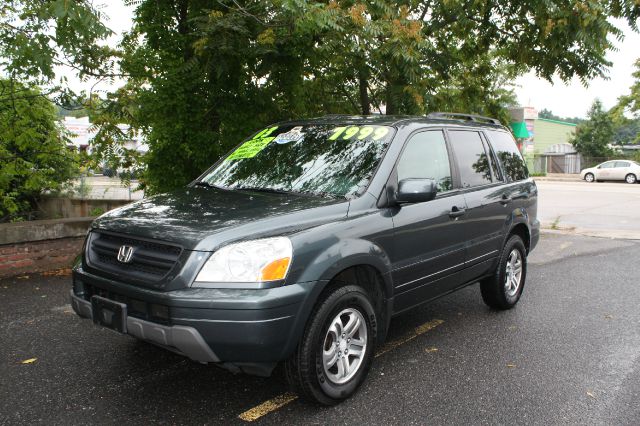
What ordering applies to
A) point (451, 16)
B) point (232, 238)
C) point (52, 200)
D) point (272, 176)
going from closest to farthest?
point (232, 238) → point (272, 176) → point (451, 16) → point (52, 200)

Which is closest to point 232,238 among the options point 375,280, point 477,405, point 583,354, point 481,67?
point 375,280

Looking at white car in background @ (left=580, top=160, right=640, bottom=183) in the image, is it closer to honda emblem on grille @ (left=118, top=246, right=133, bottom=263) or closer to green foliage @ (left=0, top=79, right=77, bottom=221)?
green foliage @ (left=0, top=79, right=77, bottom=221)

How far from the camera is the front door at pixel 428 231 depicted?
157 inches

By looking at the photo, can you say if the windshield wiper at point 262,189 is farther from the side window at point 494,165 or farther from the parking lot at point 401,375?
the side window at point 494,165

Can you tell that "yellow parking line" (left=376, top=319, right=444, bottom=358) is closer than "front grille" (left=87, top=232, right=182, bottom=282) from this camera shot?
No

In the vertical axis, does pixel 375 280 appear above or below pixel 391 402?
above

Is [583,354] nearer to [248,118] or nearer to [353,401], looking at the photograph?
[353,401]

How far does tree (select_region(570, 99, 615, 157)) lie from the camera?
48562mm

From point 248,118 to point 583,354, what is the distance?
15.0 feet

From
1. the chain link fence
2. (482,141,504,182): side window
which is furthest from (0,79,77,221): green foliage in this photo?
the chain link fence

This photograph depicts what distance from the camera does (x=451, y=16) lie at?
327 inches

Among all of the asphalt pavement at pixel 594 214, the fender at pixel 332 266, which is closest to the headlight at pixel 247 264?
the fender at pixel 332 266

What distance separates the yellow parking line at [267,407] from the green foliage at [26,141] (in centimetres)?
573

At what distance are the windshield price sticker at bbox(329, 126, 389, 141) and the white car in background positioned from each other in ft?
113
